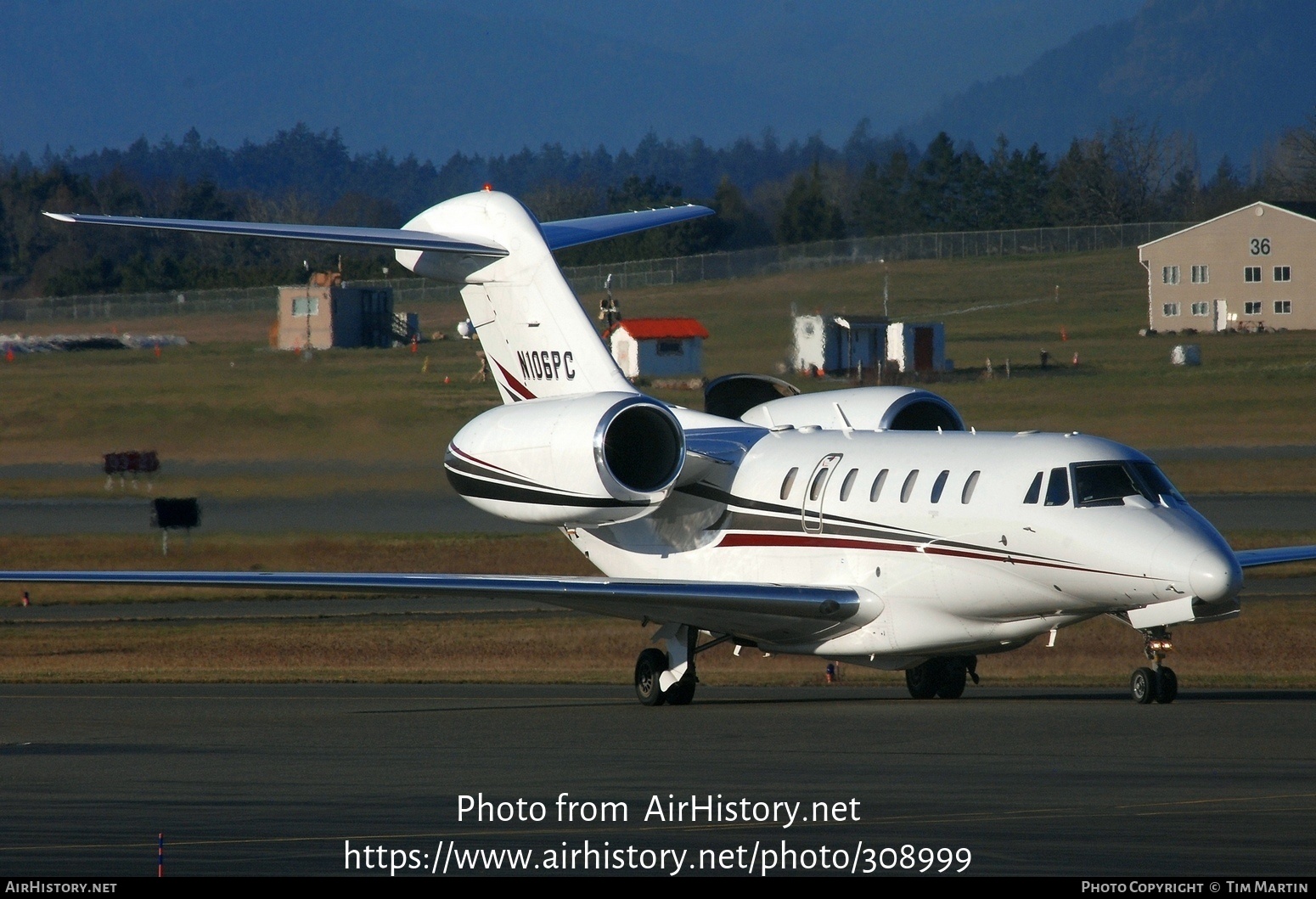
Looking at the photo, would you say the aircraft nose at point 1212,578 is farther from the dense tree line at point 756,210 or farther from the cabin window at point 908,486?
the dense tree line at point 756,210

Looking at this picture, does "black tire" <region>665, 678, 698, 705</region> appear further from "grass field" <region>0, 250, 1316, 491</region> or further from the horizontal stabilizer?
"grass field" <region>0, 250, 1316, 491</region>

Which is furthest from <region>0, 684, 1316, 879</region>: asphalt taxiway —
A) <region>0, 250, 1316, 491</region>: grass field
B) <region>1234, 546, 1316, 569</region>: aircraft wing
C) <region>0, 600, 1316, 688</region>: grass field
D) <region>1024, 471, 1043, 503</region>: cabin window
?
<region>0, 250, 1316, 491</region>: grass field

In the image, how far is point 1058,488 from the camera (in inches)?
725

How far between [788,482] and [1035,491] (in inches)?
136

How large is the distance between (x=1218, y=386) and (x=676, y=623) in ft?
151

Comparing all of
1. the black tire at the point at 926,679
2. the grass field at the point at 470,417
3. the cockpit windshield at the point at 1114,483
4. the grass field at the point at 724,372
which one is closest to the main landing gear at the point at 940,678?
the black tire at the point at 926,679

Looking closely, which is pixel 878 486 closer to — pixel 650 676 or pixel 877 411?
pixel 877 411

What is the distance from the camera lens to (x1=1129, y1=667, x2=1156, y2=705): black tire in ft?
60.2

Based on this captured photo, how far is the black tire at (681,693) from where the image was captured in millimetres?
20891

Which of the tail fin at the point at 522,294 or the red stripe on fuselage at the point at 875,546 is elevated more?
the tail fin at the point at 522,294

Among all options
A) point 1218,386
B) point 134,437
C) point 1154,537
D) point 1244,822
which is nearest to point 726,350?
point 1218,386

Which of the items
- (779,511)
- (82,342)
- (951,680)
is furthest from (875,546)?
(82,342)

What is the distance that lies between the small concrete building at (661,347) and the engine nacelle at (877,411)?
4293cm

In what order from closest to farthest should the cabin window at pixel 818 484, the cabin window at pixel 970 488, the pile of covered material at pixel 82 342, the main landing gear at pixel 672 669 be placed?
the cabin window at pixel 970 488 → the cabin window at pixel 818 484 → the main landing gear at pixel 672 669 → the pile of covered material at pixel 82 342
